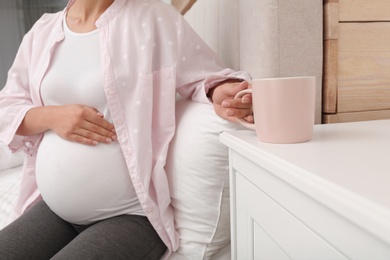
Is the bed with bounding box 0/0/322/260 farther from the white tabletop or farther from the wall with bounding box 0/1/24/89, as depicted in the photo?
the wall with bounding box 0/1/24/89

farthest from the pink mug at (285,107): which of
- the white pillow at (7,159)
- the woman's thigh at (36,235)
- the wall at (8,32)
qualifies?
the wall at (8,32)

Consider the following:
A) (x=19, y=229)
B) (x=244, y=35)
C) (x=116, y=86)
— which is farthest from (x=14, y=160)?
(x=244, y=35)

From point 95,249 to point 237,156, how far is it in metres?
0.34

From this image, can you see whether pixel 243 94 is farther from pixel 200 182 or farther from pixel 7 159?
pixel 7 159

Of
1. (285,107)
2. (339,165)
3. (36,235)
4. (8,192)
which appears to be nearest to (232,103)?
(285,107)

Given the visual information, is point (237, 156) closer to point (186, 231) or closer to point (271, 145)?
point (271, 145)

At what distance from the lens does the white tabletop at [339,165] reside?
25cm

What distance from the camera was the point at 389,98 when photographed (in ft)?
2.28

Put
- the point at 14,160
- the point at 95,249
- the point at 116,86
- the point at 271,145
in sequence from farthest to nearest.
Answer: the point at 14,160, the point at 116,86, the point at 95,249, the point at 271,145

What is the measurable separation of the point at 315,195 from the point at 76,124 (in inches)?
23.1

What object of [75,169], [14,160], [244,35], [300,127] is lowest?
[14,160]

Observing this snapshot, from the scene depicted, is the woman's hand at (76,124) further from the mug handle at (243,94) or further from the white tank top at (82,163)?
the mug handle at (243,94)

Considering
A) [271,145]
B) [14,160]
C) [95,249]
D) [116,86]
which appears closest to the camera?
[271,145]

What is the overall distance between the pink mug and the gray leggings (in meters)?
0.39
